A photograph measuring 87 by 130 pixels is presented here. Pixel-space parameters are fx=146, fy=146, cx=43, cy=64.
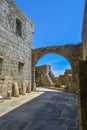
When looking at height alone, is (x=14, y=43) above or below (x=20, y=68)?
above

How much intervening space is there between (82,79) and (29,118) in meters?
2.81

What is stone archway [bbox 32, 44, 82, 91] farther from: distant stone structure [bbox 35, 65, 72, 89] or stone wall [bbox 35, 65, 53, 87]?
stone wall [bbox 35, 65, 53, 87]

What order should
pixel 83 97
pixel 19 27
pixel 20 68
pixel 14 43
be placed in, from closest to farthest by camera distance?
pixel 83 97
pixel 14 43
pixel 20 68
pixel 19 27

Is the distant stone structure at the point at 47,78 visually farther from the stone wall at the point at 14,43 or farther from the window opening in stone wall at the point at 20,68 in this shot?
the window opening in stone wall at the point at 20,68

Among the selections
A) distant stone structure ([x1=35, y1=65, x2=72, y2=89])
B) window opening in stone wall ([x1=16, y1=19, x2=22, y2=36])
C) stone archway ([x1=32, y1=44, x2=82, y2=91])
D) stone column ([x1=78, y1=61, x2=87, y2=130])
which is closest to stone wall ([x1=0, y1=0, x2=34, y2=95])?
window opening in stone wall ([x1=16, y1=19, x2=22, y2=36])

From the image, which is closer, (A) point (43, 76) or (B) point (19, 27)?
(B) point (19, 27)

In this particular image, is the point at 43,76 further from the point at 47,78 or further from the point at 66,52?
the point at 66,52

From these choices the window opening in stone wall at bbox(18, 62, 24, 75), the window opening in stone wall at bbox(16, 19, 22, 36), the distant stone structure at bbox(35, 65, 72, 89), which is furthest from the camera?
the distant stone structure at bbox(35, 65, 72, 89)

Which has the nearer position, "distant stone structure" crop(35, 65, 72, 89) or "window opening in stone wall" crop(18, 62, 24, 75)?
"window opening in stone wall" crop(18, 62, 24, 75)

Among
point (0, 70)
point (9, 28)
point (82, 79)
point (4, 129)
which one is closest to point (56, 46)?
point (9, 28)

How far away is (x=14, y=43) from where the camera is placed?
899cm

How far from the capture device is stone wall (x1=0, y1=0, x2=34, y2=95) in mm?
7828

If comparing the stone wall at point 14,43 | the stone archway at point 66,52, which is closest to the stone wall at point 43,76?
the stone archway at point 66,52

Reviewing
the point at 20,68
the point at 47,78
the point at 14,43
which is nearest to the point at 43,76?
the point at 47,78
